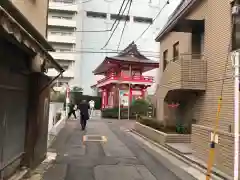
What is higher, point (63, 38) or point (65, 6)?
point (65, 6)

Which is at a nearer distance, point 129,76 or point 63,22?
point 129,76

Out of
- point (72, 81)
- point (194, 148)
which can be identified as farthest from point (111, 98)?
point (194, 148)

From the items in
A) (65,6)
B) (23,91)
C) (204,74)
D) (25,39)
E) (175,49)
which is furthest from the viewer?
(65,6)

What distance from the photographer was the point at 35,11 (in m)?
8.72

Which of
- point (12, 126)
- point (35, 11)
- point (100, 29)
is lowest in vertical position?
point (12, 126)

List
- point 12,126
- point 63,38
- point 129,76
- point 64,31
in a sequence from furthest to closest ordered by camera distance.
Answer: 1. point 64,31
2. point 63,38
3. point 129,76
4. point 12,126

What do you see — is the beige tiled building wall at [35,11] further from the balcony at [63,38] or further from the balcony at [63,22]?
the balcony at [63,22]

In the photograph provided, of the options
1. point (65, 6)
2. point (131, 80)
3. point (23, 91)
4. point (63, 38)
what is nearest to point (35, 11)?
point (23, 91)

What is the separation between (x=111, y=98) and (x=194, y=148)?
30.4 metres

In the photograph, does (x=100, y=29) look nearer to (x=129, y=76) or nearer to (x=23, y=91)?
(x=129, y=76)

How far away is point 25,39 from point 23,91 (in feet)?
8.60

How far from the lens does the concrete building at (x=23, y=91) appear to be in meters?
5.90

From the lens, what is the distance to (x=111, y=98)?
4034cm

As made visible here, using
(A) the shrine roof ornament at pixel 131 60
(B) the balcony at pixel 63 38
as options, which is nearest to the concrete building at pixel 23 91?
(A) the shrine roof ornament at pixel 131 60
